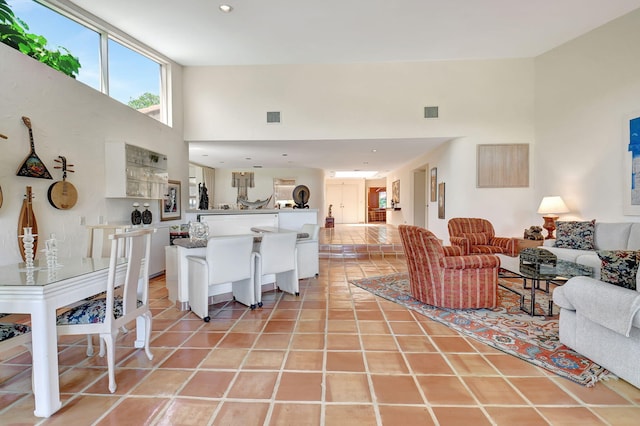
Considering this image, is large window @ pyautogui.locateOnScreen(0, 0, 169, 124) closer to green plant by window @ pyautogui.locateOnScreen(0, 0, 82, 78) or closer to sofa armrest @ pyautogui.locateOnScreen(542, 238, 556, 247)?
green plant by window @ pyautogui.locateOnScreen(0, 0, 82, 78)

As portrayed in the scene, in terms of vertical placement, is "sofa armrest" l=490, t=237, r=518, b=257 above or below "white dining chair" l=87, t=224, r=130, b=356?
below

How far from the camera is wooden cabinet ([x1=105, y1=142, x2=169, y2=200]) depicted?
372 centimetres

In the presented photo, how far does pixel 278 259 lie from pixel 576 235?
13.9 ft

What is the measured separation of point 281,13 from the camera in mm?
3902

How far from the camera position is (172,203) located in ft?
17.1

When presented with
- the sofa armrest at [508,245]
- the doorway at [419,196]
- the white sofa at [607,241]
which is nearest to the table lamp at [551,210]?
the white sofa at [607,241]

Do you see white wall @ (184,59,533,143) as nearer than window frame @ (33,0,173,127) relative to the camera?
No

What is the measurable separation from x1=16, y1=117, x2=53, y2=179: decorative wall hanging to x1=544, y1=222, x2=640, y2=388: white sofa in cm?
479

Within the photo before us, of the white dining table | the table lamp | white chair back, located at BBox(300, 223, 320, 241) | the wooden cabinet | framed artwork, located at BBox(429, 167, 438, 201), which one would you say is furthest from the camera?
framed artwork, located at BBox(429, 167, 438, 201)

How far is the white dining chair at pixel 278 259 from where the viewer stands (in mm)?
3227

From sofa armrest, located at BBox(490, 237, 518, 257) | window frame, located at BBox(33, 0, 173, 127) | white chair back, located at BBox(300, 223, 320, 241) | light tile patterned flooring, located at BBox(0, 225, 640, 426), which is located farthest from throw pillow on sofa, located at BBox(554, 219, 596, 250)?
window frame, located at BBox(33, 0, 173, 127)

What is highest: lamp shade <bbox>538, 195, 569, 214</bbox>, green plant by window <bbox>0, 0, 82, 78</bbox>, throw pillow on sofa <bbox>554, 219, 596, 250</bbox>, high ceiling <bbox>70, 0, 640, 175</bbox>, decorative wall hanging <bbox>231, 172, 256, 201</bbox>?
high ceiling <bbox>70, 0, 640, 175</bbox>

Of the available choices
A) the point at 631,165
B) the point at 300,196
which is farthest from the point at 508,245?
the point at 300,196

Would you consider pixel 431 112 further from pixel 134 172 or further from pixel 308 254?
pixel 134 172
